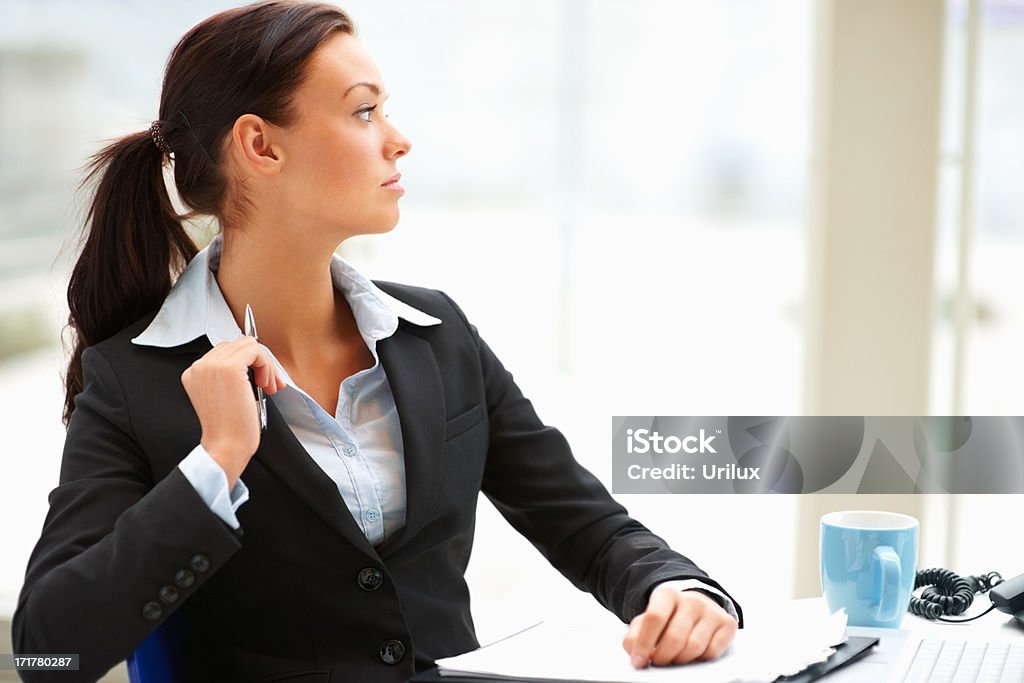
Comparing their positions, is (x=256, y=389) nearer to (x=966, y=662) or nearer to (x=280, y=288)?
(x=280, y=288)

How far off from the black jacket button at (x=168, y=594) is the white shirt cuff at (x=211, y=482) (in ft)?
0.28

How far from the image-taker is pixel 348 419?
4.64 feet

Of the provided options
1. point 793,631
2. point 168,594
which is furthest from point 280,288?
point 793,631

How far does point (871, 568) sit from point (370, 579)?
2.02ft

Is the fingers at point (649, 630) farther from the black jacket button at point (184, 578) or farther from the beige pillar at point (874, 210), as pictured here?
the beige pillar at point (874, 210)

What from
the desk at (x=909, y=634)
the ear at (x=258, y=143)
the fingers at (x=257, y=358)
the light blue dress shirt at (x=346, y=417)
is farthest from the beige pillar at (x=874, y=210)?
the fingers at (x=257, y=358)

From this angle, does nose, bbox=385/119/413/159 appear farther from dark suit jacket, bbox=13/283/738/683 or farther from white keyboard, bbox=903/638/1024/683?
white keyboard, bbox=903/638/1024/683

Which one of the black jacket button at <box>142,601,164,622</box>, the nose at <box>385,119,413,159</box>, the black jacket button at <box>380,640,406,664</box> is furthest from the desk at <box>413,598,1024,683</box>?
the nose at <box>385,119,413,159</box>

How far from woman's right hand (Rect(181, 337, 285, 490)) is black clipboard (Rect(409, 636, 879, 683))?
0.96 ft

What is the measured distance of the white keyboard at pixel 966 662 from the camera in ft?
3.78

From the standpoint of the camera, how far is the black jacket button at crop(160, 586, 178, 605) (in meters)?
1.15

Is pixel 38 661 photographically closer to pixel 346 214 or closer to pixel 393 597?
pixel 393 597

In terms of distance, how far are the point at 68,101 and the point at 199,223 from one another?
38.1 inches

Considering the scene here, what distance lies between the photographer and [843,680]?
1131mm
